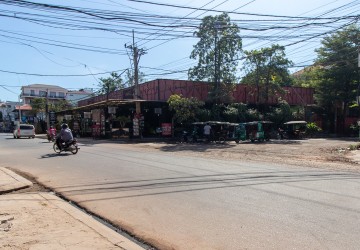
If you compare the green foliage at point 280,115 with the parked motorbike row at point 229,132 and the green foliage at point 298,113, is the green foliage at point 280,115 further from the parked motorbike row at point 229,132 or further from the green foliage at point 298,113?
the parked motorbike row at point 229,132

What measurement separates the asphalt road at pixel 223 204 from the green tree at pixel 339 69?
31143 mm

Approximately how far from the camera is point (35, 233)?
5566 millimetres

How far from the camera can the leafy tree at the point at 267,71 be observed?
39.8 m

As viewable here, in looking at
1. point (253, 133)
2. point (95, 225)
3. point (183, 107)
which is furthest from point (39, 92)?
point (95, 225)

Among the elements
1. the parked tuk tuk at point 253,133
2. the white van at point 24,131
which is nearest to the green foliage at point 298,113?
the parked tuk tuk at point 253,133

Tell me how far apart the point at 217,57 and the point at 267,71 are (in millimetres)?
7336

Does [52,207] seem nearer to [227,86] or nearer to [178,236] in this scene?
[178,236]

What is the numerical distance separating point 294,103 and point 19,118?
61.0m

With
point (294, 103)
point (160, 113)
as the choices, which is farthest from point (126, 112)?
point (294, 103)

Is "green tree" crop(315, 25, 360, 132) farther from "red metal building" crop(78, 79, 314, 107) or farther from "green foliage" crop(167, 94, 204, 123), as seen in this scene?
"green foliage" crop(167, 94, 204, 123)

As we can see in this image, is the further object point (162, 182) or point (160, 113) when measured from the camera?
point (160, 113)

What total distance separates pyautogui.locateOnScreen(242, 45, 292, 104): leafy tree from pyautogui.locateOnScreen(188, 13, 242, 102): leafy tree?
11.2 feet

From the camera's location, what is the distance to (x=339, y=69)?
39781 millimetres

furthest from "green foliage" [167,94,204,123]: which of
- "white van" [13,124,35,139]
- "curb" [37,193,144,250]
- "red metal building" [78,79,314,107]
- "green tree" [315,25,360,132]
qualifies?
"curb" [37,193,144,250]
